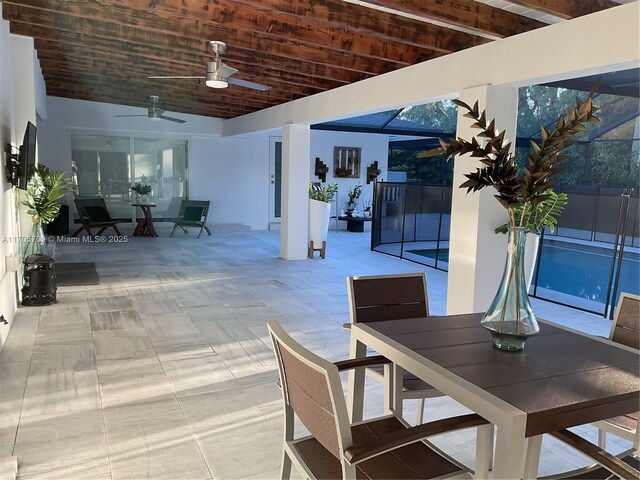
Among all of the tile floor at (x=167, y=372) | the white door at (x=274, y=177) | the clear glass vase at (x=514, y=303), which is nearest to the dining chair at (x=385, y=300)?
the tile floor at (x=167, y=372)

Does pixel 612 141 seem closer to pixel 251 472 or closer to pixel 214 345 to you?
pixel 214 345

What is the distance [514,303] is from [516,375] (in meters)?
0.28

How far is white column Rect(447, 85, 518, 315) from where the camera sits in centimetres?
429

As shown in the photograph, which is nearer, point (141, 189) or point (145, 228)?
point (145, 228)

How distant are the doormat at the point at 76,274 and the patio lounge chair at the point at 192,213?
11.1 feet

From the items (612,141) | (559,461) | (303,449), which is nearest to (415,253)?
(612,141)

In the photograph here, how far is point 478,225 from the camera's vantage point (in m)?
4.38

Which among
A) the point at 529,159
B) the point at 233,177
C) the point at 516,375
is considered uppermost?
the point at 529,159

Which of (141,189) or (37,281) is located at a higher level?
(141,189)

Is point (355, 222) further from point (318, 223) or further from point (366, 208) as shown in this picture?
point (318, 223)

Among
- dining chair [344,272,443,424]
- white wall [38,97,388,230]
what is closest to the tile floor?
dining chair [344,272,443,424]

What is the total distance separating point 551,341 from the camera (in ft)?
6.88

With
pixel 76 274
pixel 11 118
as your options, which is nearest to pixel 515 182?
pixel 11 118

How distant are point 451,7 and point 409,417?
2949 mm
